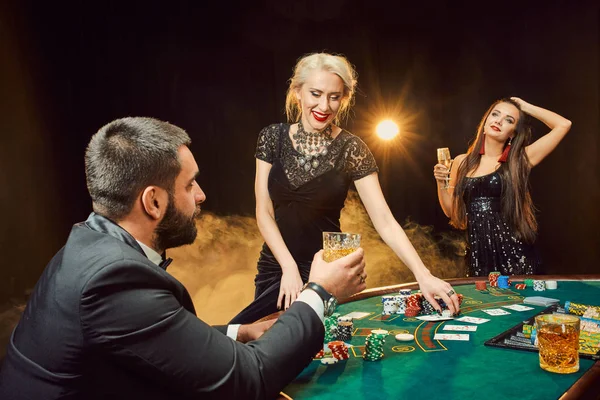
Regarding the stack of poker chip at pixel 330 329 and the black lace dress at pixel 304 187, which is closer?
the stack of poker chip at pixel 330 329

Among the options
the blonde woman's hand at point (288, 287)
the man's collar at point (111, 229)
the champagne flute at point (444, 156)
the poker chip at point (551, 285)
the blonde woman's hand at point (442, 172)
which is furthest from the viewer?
the blonde woman's hand at point (442, 172)

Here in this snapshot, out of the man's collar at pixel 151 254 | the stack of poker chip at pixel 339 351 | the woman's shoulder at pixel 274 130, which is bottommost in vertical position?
the stack of poker chip at pixel 339 351

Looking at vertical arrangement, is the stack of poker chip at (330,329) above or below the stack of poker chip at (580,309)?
above

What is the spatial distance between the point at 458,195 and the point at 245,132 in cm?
232

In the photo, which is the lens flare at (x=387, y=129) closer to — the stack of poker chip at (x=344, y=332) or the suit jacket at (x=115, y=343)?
the stack of poker chip at (x=344, y=332)

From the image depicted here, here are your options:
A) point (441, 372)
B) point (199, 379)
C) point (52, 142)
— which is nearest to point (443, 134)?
point (52, 142)

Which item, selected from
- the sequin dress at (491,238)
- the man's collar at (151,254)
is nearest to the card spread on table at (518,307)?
the man's collar at (151,254)

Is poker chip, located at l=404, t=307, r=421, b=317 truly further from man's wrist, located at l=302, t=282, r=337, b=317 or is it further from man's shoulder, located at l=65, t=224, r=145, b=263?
man's shoulder, located at l=65, t=224, r=145, b=263

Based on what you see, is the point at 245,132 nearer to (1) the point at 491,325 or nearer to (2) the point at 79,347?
(1) the point at 491,325

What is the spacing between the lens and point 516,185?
11.6 ft

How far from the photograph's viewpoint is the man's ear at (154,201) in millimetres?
1222

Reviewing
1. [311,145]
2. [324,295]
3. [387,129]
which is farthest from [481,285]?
[387,129]

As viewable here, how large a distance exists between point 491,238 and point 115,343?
10.1 ft

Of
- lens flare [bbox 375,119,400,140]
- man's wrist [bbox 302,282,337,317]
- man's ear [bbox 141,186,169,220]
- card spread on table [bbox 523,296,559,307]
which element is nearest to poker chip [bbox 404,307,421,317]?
card spread on table [bbox 523,296,559,307]
